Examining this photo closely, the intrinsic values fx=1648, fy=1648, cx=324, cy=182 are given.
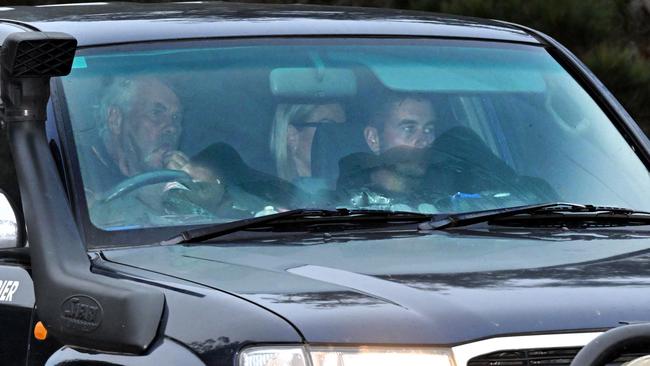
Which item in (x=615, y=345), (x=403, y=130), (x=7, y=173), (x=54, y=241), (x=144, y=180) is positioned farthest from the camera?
(x=403, y=130)

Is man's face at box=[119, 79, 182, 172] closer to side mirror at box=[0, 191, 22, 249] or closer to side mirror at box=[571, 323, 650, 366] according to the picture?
side mirror at box=[0, 191, 22, 249]

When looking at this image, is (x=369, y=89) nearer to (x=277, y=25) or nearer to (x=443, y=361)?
(x=277, y=25)

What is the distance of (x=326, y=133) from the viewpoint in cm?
432

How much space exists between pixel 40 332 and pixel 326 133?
1.04m

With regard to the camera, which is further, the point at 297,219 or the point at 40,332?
the point at 297,219

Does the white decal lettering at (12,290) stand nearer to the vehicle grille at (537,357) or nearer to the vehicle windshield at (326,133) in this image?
the vehicle windshield at (326,133)

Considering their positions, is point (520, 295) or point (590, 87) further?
point (590, 87)

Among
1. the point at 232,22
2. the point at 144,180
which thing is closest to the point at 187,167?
the point at 144,180

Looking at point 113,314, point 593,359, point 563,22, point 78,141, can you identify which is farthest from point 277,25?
point 563,22

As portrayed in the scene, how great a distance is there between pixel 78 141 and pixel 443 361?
4.46 feet

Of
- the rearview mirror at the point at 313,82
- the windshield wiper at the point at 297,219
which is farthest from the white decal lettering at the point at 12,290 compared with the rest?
the rearview mirror at the point at 313,82

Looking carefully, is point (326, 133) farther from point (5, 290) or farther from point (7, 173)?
point (5, 290)

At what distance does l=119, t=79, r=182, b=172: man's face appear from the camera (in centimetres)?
411

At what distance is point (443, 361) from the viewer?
9.93ft
